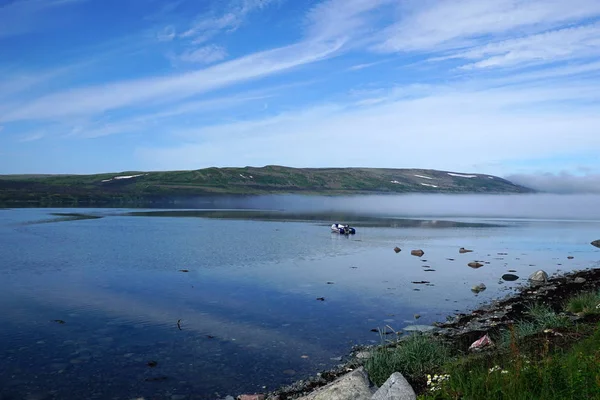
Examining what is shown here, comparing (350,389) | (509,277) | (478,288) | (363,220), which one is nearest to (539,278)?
(509,277)

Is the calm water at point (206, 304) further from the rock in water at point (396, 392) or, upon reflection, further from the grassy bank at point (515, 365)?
the rock in water at point (396, 392)

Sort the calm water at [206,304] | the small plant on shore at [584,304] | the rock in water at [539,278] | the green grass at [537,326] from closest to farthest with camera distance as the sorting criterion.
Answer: the green grass at [537,326] < the calm water at [206,304] < the small plant on shore at [584,304] < the rock in water at [539,278]

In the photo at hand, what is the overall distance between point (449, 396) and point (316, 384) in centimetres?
700

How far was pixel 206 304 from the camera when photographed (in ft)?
82.6

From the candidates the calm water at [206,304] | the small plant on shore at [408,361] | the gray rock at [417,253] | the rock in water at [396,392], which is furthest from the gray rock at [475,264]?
the rock in water at [396,392]

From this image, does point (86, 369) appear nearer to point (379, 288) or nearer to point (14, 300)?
point (14, 300)

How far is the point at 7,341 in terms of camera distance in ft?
A: 60.7

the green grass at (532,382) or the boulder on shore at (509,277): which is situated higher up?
the green grass at (532,382)

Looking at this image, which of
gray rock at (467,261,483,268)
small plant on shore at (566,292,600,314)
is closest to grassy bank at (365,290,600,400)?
small plant on shore at (566,292,600,314)

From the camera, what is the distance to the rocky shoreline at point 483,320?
14.4 m

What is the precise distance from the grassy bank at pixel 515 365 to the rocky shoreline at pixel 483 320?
110 centimetres

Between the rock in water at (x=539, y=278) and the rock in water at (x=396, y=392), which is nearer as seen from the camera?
the rock in water at (x=396, y=392)

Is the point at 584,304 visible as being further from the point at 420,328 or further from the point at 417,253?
the point at 417,253

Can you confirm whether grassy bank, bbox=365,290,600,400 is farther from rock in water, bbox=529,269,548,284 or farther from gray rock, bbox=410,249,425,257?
gray rock, bbox=410,249,425,257
